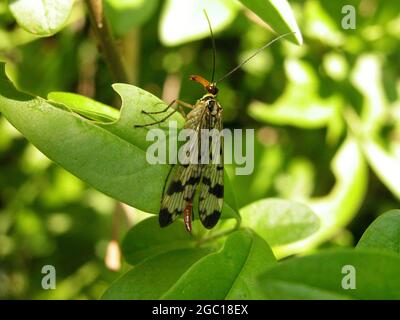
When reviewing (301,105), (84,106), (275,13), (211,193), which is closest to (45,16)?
Result: (84,106)

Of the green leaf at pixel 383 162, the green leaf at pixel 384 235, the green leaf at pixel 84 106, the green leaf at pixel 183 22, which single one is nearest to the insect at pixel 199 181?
the green leaf at pixel 84 106

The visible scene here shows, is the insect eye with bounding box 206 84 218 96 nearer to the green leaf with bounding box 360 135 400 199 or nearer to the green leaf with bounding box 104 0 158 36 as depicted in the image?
the green leaf with bounding box 104 0 158 36

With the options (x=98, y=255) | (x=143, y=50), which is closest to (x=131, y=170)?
(x=98, y=255)

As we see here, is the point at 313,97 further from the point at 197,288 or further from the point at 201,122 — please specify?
the point at 197,288

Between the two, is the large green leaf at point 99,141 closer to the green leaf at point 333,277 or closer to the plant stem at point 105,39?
the plant stem at point 105,39

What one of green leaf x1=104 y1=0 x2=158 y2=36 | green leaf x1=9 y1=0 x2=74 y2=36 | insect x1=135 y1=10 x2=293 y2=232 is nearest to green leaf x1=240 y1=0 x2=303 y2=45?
insect x1=135 y1=10 x2=293 y2=232

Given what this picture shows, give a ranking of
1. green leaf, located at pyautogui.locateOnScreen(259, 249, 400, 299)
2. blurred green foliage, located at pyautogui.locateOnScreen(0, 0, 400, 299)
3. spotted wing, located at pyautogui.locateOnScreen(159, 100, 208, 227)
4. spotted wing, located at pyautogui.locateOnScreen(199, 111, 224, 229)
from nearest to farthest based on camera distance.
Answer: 1. green leaf, located at pyautogui.locateOnScreen(259, 249, 400, 299)
2. spotted wing, located at pyautogui.locateOnScreen(159, 100, 208, 227)
3. spotted wing, located at pyautogui.locateOnScreen(199, 111, 224, 229)
4. blurred green foliage, located at pyautogui.locateOnScreen(0, 0, 400, 299)
